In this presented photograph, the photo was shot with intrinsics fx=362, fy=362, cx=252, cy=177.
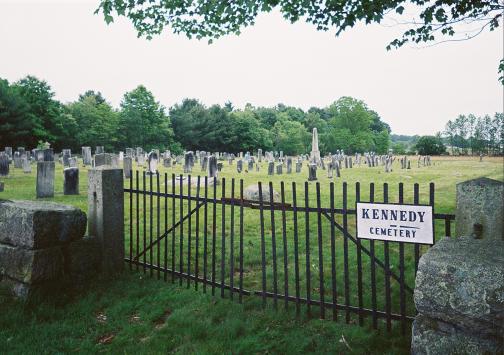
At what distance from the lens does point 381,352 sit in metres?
3.49

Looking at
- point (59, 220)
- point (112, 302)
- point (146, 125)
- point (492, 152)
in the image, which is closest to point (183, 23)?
point (59, 220)

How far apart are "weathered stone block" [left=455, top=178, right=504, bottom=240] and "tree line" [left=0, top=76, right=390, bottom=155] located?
1744 inches

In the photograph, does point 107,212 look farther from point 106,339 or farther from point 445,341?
point 445,341

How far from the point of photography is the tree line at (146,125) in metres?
47.9

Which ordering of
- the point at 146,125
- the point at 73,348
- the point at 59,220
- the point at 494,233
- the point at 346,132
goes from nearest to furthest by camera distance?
the point at 494,233, the point at 73,348, the point at 59,220, the point at 146,125, the point at 346,132

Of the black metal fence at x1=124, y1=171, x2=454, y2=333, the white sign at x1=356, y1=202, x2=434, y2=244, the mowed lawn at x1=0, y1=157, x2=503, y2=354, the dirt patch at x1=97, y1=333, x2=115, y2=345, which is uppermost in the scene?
the white sign at x1=356, y1=202, x2=434, y2=244

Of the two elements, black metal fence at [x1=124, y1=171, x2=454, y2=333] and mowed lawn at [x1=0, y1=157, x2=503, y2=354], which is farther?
black metal fence at [x1=124, y1=171, x2=454, y2=333]

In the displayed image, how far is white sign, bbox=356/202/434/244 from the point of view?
143 inches

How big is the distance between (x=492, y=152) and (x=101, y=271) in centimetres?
9570

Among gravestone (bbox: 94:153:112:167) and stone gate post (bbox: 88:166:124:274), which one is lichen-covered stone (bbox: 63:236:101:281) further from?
gravestone (bbox: 94:153:112:167)

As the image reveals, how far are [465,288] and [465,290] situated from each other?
0.05 ft

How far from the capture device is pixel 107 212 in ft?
18.3

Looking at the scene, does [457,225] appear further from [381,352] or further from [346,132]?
[346,132]

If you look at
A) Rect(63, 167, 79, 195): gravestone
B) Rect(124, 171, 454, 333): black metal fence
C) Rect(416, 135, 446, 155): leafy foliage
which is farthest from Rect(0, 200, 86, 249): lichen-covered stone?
Rect(416, 135, 446, 155): leafy foliage
